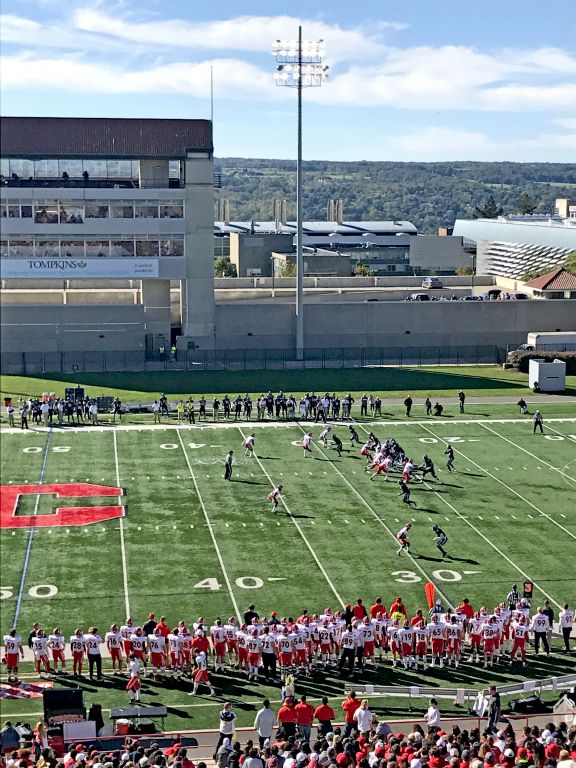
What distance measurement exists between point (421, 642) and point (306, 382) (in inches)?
1001

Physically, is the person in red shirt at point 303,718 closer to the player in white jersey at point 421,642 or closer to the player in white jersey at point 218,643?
the player in white jersey at point 218,643

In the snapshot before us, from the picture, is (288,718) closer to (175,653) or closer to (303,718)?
(303,718)

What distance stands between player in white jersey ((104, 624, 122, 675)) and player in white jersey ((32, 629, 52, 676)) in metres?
0.87

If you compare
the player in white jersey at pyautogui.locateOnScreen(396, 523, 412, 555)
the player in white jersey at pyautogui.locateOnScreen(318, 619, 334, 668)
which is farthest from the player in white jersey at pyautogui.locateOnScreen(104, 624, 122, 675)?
the player in white jersey at pyautogui.locateOnScreen(396, 523, 412, 555)

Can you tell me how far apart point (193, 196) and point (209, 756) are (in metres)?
35.8

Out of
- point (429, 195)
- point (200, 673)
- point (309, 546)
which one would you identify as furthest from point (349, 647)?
point (429, 195)

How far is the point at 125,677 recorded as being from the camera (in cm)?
1848

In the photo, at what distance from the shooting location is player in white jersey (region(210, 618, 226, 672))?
61.7 feet

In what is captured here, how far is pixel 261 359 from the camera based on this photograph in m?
48.8

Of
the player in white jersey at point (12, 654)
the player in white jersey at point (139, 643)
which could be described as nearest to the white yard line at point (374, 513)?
the player in white jersey at point (139, 643)

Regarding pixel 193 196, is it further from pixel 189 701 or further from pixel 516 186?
pixel 516 186

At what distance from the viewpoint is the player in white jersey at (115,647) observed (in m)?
18.6

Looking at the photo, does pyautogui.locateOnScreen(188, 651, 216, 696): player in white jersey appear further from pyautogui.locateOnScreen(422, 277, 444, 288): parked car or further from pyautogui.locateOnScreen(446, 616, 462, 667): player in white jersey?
pyautogui.locateOnScreen(422, 277, 444, 288): parked car

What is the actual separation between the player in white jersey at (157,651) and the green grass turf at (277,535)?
0.54 m
